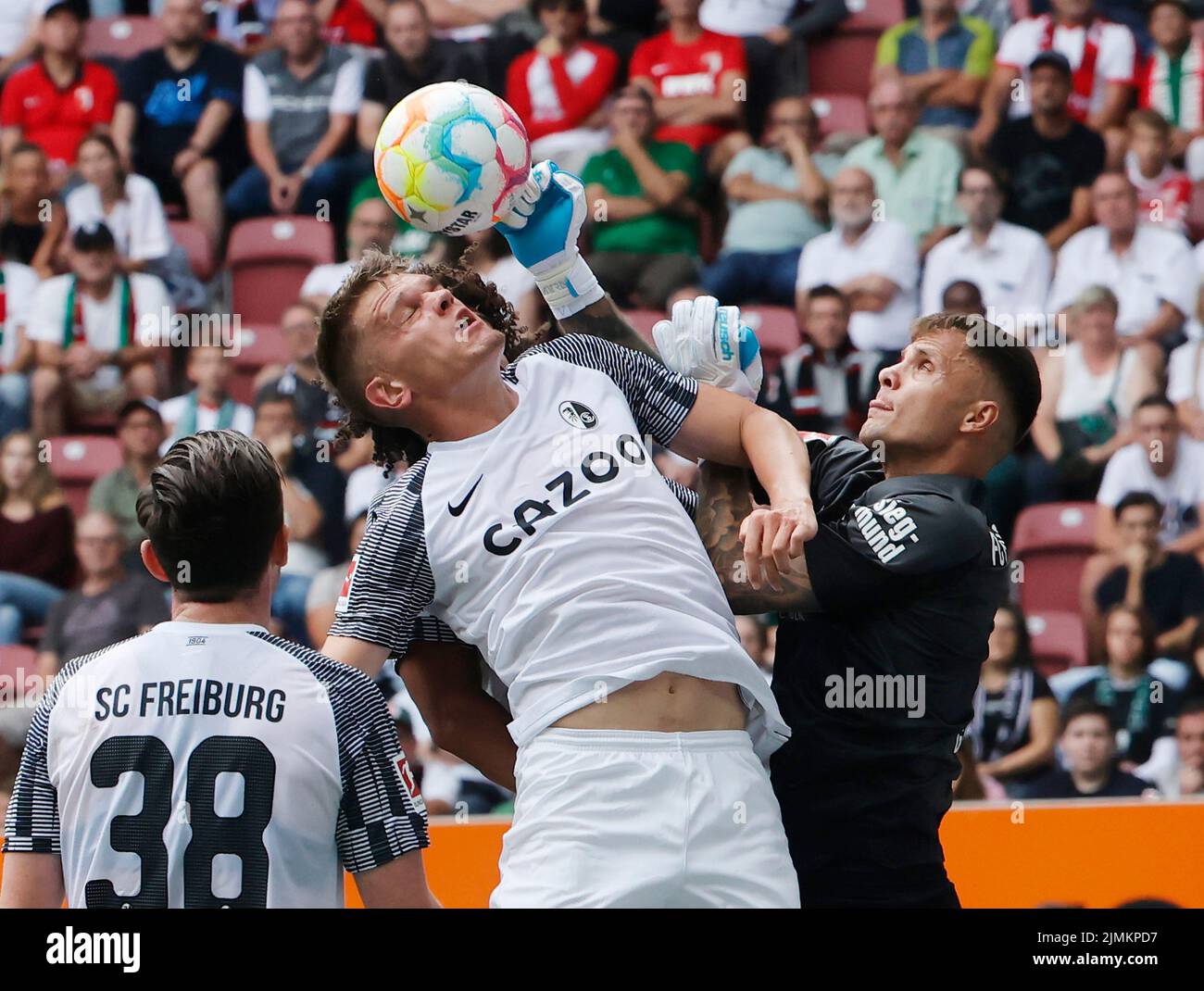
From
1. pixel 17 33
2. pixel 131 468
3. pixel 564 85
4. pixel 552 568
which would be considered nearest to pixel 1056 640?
pixel 564 85

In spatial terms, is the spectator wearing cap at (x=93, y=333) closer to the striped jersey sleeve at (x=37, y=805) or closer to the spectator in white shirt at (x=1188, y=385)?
the spectator in white shirt at (x=1188, y=385)

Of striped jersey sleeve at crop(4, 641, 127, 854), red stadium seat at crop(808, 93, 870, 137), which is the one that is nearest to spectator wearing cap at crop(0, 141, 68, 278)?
red stadium seat at crop(808, 93, 870, 137)

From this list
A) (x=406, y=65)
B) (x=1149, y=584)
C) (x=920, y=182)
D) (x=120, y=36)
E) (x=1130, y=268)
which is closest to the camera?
(x=1149, y=584)

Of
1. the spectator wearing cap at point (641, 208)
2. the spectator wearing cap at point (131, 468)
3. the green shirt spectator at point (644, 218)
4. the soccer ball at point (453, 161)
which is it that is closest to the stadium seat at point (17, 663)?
the spectator wearing cap at point (131, 468)

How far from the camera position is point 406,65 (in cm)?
891

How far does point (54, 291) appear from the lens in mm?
8500

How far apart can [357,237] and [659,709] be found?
6059 millimetres

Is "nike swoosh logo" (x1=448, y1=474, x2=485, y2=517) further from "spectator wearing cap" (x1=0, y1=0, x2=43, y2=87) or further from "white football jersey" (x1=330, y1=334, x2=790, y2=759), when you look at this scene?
"spectator wearing cap" (x1=0, y1=0, x2=43, y2=87)

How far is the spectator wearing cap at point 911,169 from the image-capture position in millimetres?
8273

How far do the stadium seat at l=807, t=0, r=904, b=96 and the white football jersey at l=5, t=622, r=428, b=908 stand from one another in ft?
23.3

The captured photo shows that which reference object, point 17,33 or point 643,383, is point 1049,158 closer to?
point 643,383

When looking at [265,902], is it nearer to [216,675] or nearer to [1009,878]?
[216,675]

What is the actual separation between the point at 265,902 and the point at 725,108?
6.89 m
